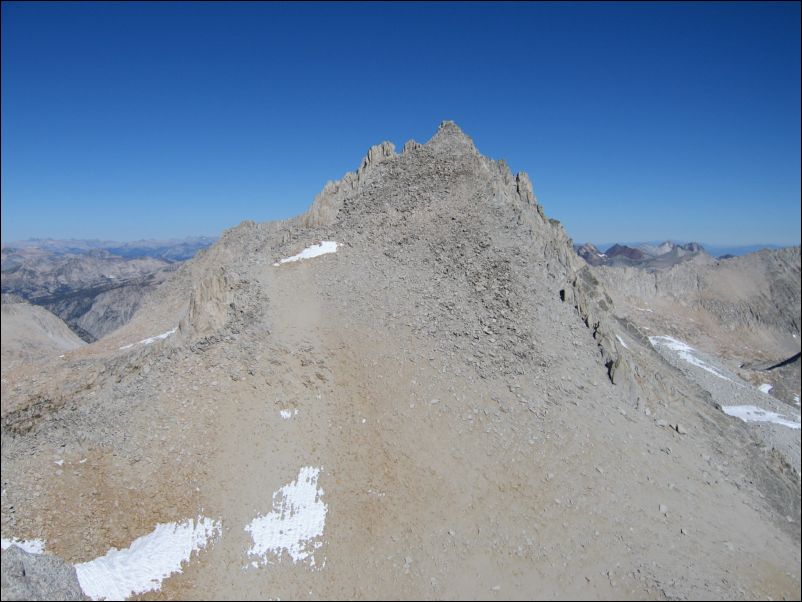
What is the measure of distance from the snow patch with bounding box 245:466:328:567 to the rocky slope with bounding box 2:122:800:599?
88 millimetres

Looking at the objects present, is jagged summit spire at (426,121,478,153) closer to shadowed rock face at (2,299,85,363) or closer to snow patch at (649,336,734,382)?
shadowed rock face at (2,299,85,363)

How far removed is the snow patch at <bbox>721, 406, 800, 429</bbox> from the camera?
1919 inches

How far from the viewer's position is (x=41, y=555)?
1878 centimetres

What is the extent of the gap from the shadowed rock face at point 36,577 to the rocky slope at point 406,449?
3.05 ft

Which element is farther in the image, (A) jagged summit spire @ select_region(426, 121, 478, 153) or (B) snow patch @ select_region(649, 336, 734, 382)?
(B) snow patch @ select_region(649, 336, 734, 382)

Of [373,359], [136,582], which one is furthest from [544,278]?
[136,582]

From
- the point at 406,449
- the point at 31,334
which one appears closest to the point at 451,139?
the point at 406,449

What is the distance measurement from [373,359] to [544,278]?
13983mm

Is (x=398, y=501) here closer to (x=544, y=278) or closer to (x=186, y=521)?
(x=186, y=521)

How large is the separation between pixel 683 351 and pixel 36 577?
84831mm

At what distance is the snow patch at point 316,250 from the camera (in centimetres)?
3511

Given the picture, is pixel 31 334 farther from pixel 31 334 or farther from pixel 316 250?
pixel 316 250

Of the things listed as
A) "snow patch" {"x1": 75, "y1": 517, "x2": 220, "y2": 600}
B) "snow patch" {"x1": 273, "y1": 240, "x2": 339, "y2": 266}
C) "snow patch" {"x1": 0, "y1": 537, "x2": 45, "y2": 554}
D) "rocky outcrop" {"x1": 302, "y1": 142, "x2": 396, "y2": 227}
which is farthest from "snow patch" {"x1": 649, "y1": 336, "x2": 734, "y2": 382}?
"snow patch" {"x1": 0, "y1": 537, "x2": 45, "y2": 554}

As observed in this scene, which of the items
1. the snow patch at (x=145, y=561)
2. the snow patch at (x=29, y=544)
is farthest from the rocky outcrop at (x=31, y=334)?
the snow patch at (x=145, y=561)
